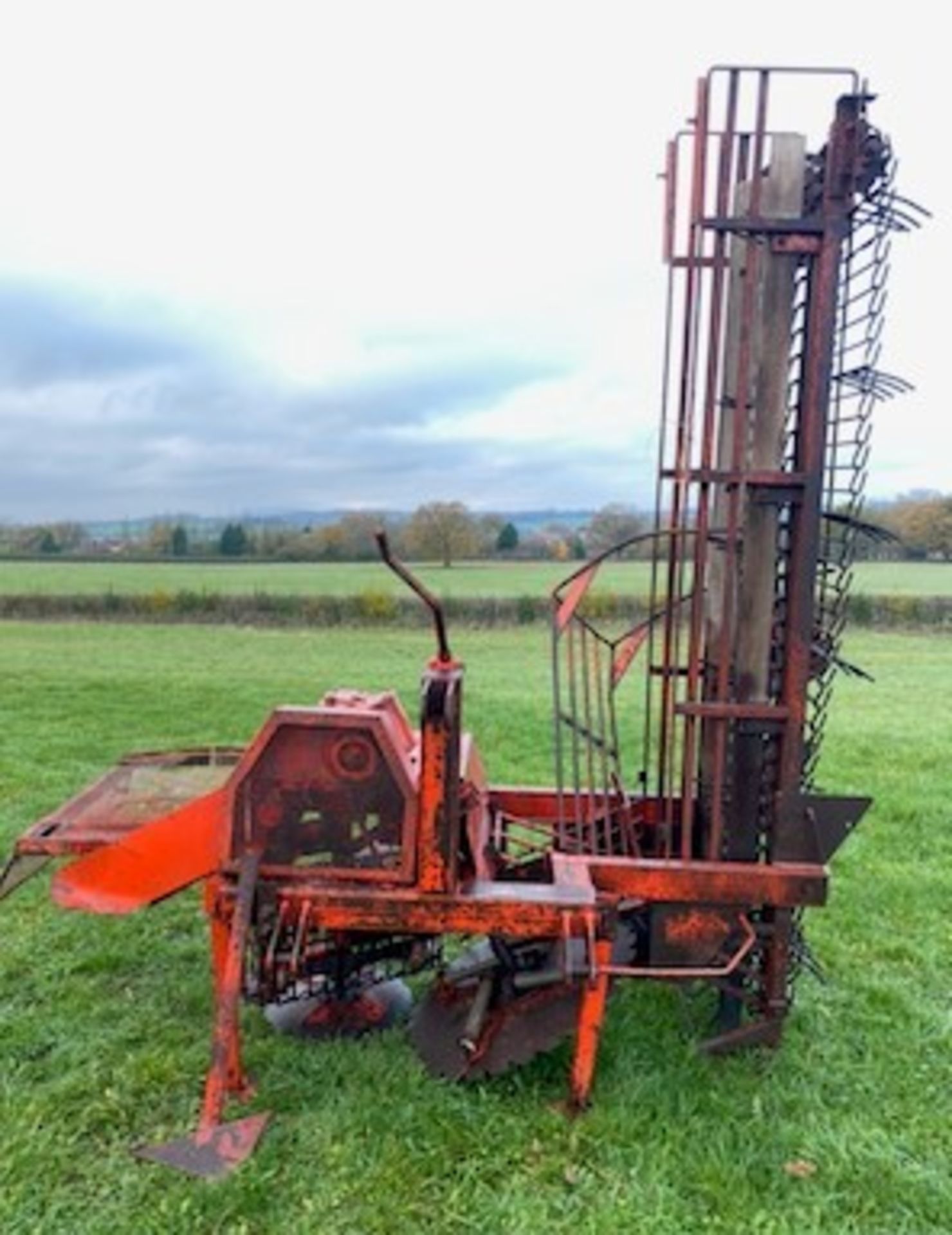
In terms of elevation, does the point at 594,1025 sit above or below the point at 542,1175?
above

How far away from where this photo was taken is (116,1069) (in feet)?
11.8

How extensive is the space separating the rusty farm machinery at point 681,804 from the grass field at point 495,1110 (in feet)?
0.55

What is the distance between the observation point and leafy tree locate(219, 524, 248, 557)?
46.7m

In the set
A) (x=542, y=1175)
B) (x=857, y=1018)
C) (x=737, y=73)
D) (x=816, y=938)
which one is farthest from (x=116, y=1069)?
(x=737, y=73)

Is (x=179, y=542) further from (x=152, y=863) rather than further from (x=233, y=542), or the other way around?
(x=152, y=863)

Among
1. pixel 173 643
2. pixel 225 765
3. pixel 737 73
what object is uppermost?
pixel 737 73

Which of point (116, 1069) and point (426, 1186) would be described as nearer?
point (426, 1186)

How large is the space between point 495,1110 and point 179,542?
158 ft

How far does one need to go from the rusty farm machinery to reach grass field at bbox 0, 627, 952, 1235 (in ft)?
0.55

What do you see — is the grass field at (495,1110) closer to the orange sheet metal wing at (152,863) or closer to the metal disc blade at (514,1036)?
the metal disc blade at (514,1036)

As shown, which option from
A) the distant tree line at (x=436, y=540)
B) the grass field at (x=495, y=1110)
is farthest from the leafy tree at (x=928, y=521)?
the grass field at (x=495, y=1110)

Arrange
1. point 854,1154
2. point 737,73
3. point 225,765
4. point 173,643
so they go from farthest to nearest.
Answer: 1. point 173,643
2. point 225,765
3. point 737,73
4. point 854,1154

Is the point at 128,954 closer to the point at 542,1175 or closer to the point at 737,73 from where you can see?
the point at 542,1175

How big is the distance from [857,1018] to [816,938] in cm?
83
